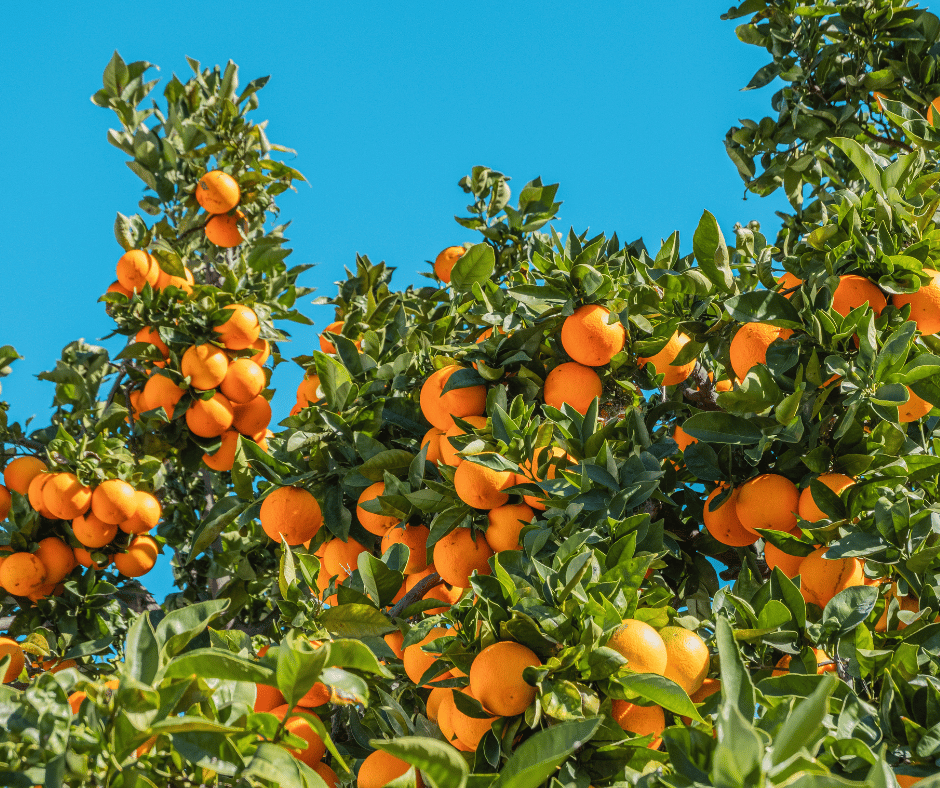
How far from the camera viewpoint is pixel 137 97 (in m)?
4.13

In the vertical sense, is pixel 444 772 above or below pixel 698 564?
below

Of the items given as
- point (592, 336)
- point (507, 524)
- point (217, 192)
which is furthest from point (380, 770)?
point (217, 192)

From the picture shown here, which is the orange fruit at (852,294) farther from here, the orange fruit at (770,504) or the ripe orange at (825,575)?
the ripe orange at (825,575)

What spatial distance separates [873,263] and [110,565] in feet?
10.7

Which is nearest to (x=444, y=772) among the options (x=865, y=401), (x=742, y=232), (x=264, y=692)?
(x=264, y=692)

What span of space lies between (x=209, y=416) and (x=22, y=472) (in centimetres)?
86

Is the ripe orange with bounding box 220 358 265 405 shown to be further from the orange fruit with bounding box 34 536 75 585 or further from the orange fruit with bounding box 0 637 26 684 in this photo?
the orange fruit with bounding box 0 637 26 684

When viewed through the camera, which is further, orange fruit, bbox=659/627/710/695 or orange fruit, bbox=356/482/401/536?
orange fruit, bbox=356/482/401/536

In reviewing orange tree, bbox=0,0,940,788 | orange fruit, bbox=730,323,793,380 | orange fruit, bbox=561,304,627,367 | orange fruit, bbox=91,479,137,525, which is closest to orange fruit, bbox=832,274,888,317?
orange tree, bbox=0,0,940,788

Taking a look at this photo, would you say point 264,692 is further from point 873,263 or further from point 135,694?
point 873,263

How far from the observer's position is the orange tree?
1.21 meters

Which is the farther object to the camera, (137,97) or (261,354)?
(137,97)

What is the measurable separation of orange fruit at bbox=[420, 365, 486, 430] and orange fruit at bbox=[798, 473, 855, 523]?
0.86 metres

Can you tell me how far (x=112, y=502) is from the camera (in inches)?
126
